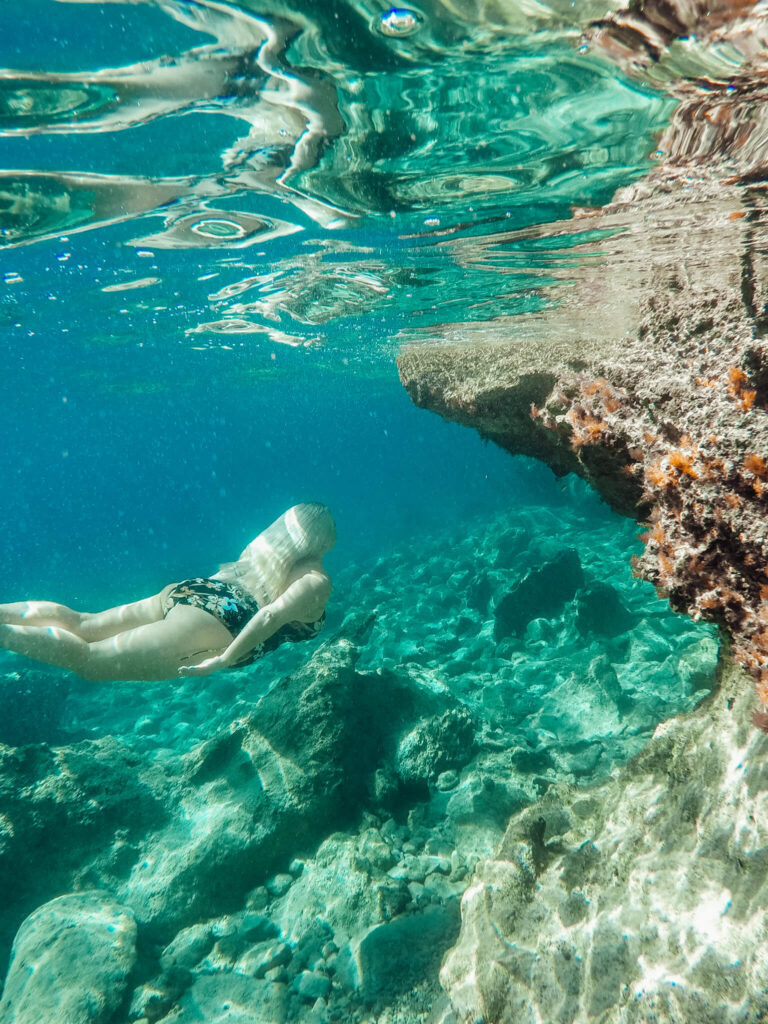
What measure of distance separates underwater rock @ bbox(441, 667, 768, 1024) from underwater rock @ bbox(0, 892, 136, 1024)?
3623mm

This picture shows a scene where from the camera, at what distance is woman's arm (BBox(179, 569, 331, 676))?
4.68m

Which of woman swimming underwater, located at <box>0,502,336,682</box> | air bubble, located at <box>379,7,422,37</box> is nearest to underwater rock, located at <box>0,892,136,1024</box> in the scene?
woman swimming underwater, located at <box>0,502,336,682</box>

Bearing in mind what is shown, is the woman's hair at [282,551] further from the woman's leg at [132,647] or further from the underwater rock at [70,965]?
the underwater rock at [70,965]

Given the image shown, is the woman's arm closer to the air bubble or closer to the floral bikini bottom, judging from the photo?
the floral bikini bottom

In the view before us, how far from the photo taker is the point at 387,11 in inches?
156

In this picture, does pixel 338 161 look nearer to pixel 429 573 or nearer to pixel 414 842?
pixel 414 842

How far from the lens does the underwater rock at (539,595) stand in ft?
40.3

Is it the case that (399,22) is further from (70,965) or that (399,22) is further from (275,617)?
(70,965)

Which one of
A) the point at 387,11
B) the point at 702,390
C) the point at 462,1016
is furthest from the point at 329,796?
the point at 387,11

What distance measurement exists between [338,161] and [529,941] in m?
8.55

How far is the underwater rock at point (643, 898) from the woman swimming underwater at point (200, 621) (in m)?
3.05

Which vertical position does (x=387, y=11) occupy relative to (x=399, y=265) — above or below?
above

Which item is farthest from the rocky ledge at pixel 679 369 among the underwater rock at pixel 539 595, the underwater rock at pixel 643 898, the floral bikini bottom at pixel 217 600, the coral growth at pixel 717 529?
the underwater rock at pixel 539 595

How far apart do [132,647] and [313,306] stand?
39.3 feet
